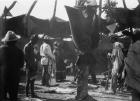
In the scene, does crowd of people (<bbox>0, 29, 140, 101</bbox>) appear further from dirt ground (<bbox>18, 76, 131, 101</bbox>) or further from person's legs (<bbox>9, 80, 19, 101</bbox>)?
dirt ground (<bbox>18, 76, 131, 101</bbox>)

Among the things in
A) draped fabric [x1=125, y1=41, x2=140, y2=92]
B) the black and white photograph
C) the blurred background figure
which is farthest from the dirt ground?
draped fabric [x1=125, y1=41, x2=140, y2=92]

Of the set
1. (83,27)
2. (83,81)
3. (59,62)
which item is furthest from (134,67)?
(59,62)

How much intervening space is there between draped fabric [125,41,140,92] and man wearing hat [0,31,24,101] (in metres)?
A: 3.01

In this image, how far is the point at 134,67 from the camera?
6242 mm

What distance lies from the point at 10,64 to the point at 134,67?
3235mm

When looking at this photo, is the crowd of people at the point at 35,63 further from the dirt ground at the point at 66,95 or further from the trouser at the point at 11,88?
the dirt ground at the point at 66,95

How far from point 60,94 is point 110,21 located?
4.85 metres

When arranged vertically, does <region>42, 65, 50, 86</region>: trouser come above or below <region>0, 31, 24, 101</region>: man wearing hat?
below

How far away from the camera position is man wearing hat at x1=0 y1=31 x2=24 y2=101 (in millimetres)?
8039

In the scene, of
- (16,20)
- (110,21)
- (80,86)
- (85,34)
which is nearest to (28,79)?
(80,86)

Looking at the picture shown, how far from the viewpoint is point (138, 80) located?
6.21 m

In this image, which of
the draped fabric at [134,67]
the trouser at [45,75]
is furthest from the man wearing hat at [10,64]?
the trouser at [45,75]

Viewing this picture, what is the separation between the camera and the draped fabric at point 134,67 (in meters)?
6.23

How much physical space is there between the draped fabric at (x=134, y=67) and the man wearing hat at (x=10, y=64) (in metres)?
3.01
